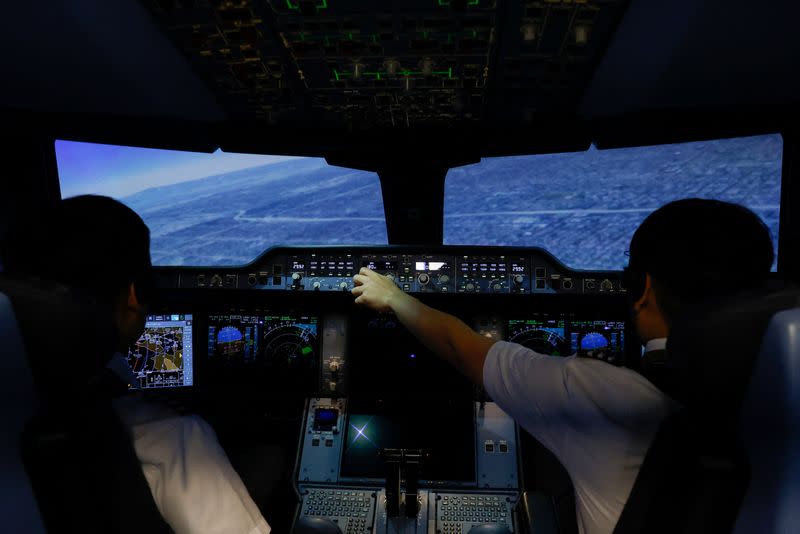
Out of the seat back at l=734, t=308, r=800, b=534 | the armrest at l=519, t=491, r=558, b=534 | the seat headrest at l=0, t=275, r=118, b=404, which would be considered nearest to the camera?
the seat back at l=734, t=308, r=800, b=534

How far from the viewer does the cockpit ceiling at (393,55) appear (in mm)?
1627

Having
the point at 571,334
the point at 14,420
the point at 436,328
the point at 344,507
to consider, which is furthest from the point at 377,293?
the point at 571,334

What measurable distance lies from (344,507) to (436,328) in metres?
1.44

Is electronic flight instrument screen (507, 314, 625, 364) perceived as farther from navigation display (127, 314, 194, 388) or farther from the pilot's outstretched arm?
navigation display (127, 314, 194, 388)

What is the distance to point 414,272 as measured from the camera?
8.41ft

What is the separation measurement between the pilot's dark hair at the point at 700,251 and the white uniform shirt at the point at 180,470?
0.94m

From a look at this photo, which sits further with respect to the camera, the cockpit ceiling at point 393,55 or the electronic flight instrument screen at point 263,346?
the electronic flight instrument screen at point 263,346

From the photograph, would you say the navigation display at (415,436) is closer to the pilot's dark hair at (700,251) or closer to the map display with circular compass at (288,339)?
the map display with circular compass at (288,339)

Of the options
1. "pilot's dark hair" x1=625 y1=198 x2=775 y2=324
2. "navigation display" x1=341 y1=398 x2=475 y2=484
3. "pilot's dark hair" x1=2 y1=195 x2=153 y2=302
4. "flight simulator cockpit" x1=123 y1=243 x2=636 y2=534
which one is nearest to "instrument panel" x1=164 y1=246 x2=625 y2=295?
"flight simulator cockpit" x1=123 y1=243 x2=636 y2=534

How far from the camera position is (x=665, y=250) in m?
1.00

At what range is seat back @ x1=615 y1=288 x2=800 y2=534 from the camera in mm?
709

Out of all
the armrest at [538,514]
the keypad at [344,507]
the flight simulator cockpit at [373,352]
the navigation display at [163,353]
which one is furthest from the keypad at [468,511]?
the navigation display at [163,353]

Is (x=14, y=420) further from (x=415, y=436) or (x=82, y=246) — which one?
(x=415, y=436)

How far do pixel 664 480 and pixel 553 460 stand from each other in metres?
1.84
